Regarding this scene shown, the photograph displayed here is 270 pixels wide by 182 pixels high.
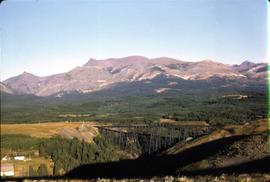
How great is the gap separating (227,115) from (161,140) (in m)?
29.1

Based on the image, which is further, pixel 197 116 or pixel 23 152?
pixel 197 116

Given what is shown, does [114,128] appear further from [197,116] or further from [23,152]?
[23,152]

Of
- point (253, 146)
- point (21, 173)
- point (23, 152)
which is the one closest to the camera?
point (253, 146)

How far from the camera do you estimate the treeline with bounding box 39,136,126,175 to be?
6360 cm

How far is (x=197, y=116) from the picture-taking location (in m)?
111

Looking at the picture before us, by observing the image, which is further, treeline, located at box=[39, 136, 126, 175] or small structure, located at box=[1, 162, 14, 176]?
treeline, located at box=[39, 136, 126, 175]

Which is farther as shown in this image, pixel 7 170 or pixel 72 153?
pixel 72 153

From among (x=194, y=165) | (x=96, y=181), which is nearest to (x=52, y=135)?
(x=194, y=165)

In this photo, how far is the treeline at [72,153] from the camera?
63.6 meters

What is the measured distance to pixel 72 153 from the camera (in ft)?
237

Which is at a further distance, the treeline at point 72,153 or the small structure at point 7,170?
the treeline at point 72,153

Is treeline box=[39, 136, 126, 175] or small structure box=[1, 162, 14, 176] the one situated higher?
small structure box=[1, 162, 14, 176]

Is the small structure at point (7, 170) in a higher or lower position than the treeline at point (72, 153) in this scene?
higher

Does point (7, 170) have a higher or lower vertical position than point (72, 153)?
higher
